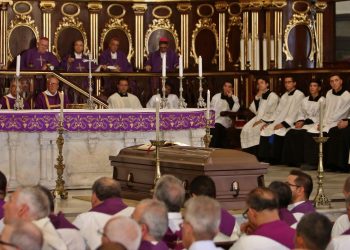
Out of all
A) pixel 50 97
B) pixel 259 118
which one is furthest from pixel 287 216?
pixel 259 118

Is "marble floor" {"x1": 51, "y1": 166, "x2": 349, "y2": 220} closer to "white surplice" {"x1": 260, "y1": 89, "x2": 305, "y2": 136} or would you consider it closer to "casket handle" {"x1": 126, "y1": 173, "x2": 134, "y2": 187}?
"casket handle" {"x1": 126, "y1": 173, "x2": 134, "y2": 187}

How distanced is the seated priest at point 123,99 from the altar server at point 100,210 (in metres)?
10.0

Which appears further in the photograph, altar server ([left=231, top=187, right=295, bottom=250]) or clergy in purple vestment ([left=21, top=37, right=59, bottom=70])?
clergy in purple vestment ([left=21, top=37, right=59, bottom=70])

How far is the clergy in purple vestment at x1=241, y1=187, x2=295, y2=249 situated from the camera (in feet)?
21.5

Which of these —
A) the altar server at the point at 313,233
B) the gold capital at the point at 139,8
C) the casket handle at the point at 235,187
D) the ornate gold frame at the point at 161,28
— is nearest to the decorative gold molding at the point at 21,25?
the gold capital at the point at 139,8

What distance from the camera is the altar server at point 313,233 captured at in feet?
18.9

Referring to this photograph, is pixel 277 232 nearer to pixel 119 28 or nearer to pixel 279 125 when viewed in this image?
pixel 279 125

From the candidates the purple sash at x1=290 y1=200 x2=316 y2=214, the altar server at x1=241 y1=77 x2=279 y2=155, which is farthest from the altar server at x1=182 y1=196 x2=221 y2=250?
the altar server at x1=241 y1=77 x2=279 y2=155

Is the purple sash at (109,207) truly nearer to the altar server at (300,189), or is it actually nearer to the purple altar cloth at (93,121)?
the altar server at (300,189)

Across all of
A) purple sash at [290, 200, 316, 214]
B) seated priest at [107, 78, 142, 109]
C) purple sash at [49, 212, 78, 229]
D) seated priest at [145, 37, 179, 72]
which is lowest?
purple sash at [290, 200, 316, 214]

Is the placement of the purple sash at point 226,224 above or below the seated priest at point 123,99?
below

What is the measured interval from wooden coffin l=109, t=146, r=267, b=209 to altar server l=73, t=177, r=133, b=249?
227 centimetres

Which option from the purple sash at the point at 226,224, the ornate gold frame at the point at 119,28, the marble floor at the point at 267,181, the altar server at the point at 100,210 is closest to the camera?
the altar server at the point at 100,210

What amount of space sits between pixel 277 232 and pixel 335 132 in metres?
9.56
